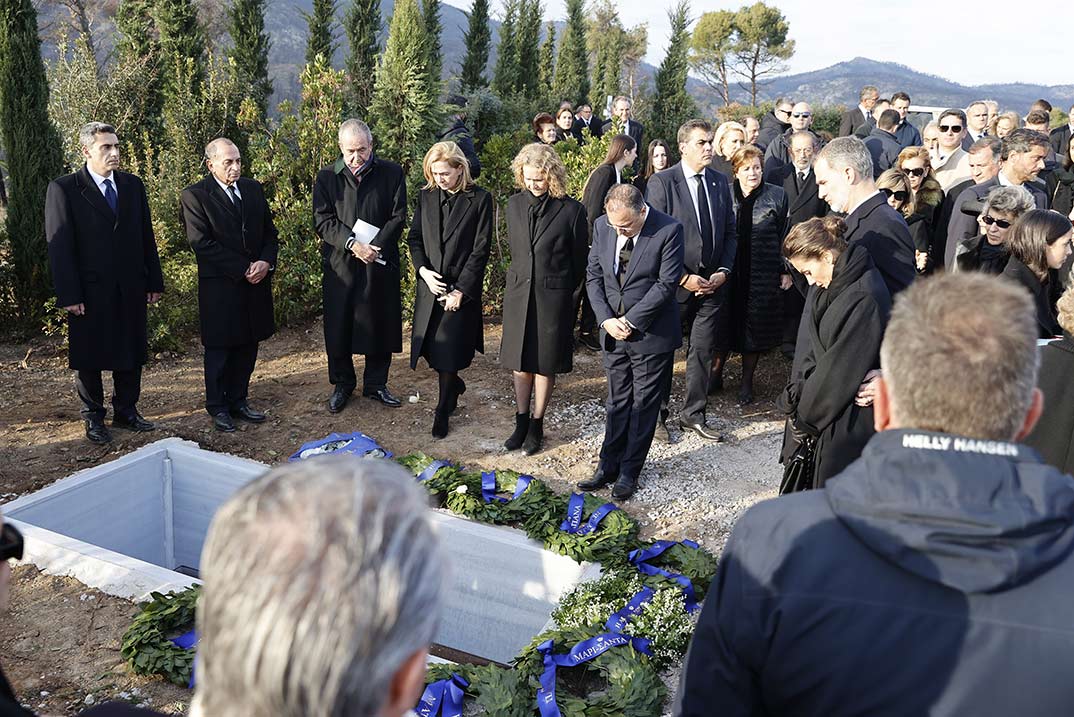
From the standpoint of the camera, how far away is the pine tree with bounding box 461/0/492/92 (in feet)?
74.3

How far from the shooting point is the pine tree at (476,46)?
2266 cm

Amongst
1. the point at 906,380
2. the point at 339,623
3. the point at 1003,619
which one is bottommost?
the point at 1003,619

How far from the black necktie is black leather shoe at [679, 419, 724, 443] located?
1190 millimetres

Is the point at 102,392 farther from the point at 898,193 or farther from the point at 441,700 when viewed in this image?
the point at 898,193

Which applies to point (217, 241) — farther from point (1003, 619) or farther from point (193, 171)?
point (1003, 619)

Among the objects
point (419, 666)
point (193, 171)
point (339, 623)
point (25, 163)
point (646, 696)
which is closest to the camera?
point (339, 623)

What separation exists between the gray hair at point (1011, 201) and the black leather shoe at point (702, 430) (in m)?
2.37

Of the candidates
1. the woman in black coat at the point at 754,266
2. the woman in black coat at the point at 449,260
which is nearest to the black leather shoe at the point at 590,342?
the woman in black coat at the point at 754,266

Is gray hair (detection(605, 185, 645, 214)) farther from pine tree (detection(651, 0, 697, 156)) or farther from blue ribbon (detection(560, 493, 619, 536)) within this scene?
pine tree (detection(651, 0, 697, 156))

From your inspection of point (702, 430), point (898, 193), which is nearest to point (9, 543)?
point (702, 430)

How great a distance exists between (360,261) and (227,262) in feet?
3.17

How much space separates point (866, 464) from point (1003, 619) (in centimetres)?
32

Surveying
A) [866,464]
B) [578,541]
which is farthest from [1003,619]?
[578,541]

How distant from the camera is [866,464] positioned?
1.60 meters
